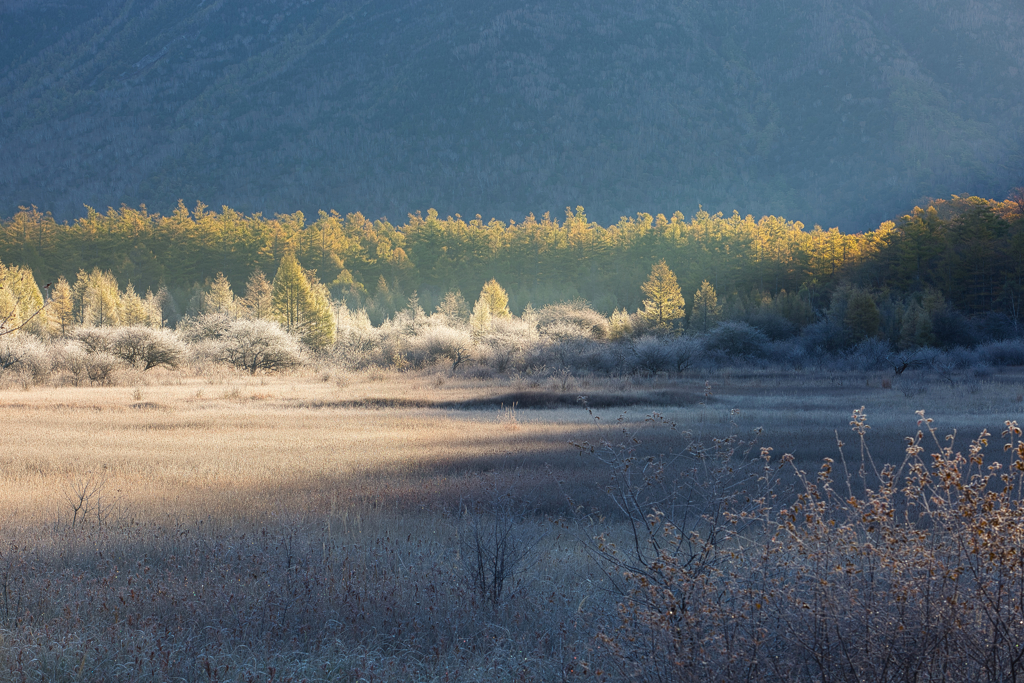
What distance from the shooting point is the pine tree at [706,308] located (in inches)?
2568

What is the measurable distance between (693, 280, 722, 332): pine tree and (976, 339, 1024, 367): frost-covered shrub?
21.5m

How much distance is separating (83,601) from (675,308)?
6544 centimetres

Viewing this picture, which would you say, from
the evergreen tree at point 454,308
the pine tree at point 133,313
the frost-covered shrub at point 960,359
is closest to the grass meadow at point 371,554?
the frost-covered shrub at point 960,359

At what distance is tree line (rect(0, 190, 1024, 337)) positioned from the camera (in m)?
62.7

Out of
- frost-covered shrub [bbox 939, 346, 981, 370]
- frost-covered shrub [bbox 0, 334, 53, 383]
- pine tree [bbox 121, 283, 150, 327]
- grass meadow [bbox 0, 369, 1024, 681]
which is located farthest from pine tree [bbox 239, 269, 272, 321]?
frost-covered shrub [bbox 939, 346, 981, 370]

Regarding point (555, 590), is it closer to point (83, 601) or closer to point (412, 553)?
point (412, 553)

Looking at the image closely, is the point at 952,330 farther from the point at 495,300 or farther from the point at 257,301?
the point at 257,301

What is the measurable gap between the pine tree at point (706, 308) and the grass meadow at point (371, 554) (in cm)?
4320

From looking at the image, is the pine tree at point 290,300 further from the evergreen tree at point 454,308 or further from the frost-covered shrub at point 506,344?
the evergreen tree at point 454,308

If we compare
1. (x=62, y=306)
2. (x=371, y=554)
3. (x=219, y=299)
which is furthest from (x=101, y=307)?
(x=371, y=554)

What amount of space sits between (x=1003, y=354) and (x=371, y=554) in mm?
51876

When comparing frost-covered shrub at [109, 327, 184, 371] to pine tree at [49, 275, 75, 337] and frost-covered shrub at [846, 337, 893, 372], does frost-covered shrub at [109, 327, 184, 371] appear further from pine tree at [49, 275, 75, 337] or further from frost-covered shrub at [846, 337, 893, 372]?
frost-covered shrub at [846, 337, 893, 372]

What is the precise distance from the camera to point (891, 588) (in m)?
3.86

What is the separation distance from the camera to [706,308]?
6625cm
